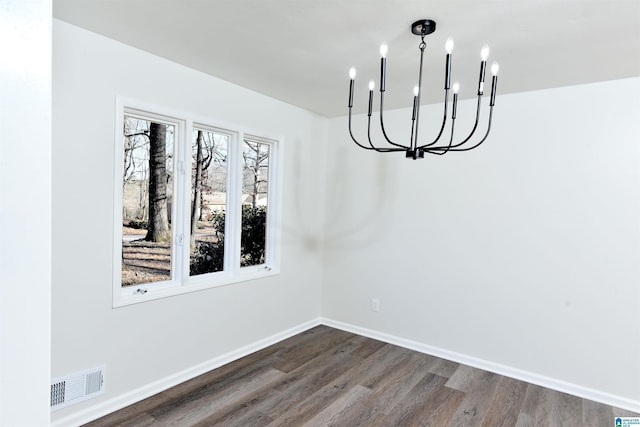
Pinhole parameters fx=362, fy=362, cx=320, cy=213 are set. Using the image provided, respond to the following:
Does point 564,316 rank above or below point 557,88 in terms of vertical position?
below

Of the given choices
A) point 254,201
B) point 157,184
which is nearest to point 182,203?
point 157,184

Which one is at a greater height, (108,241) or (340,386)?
(108,241)

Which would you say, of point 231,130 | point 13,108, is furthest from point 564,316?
point 13,108

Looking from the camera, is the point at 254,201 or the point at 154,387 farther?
the point at 254,201

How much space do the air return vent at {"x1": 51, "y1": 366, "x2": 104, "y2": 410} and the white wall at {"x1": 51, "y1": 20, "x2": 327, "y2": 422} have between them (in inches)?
1.7

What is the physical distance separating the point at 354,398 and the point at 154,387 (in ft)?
4.68

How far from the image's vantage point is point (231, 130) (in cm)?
305

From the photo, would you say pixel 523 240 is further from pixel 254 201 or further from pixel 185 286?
pixel 185 286

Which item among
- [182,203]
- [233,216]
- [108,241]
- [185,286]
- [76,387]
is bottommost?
[76,387]

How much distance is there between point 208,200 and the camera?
3062mm

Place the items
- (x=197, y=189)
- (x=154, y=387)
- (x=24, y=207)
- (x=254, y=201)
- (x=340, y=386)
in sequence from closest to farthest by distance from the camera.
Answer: (x=24, y=207), (x=154, y=387), (x=340, y=386), (x=197, y=189), (x=254, y=201)

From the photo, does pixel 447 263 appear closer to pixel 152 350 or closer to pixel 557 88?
pixel 557 88

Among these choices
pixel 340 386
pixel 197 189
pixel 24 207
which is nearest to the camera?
pixel 24 207

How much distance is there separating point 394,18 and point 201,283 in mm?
2300
